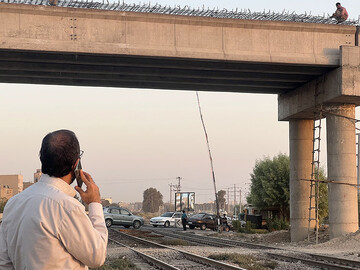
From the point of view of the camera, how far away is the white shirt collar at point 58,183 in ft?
10.00

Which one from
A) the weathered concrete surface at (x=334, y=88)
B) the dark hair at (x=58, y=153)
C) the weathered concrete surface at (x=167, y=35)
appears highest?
the weathered concrete surface at (x=167, y=35)

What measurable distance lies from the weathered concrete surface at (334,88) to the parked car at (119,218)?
18870mm

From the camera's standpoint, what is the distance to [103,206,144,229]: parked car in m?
42.8

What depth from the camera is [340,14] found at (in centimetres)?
Result: 2555

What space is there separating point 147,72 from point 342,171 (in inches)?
383

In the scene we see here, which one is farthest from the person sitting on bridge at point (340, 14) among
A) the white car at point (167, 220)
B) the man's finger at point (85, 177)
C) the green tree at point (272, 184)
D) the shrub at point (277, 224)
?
the white car at point (167, 220)

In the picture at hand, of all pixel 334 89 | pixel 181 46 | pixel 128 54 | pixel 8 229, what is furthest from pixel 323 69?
pixel 8 229

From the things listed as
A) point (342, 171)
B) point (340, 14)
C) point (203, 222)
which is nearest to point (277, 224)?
point (203, 222)

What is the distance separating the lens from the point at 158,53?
22.8 meters

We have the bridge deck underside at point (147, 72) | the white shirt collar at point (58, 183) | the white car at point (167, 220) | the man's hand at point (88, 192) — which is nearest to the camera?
the white shirt collar at point (58, 183)

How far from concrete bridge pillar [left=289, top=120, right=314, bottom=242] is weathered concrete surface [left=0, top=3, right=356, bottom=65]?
578 cm

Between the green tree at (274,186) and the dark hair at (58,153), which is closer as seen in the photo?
the dark hair at (58,153)

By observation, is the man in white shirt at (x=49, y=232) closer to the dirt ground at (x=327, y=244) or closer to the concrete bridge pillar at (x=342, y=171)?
the dirt ground at (x=327, y=244)

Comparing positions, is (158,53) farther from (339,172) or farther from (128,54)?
(339,172)
